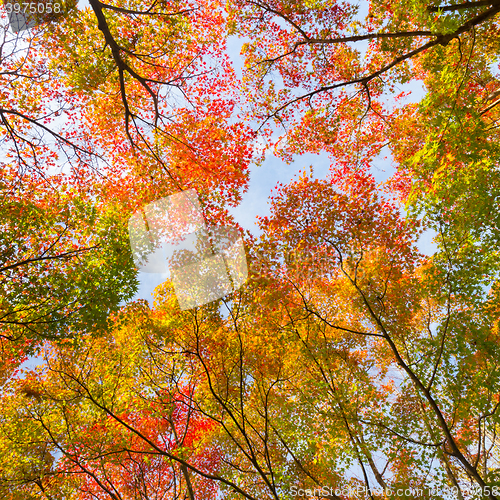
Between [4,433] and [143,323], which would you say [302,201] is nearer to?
[143,323]

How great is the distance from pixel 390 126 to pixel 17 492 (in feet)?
69.8

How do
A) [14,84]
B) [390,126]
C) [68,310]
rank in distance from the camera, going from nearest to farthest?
1. [68,310]
2. [14,84]
3. [390,126]

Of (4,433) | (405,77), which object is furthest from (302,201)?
(4,433)

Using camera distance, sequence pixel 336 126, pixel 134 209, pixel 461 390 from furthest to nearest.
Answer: pixel 336 126 → pixel 134 209 → pixel 461 390

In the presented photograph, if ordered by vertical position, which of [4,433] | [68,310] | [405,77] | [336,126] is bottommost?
[4,433]

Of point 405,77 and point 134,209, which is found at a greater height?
point 405,77

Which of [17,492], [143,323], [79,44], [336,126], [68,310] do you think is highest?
[79,44]

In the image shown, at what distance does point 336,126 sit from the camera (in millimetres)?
10789

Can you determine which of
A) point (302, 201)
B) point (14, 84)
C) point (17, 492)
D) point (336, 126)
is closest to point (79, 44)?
point (14, 84)

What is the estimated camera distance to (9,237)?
21.4 ft

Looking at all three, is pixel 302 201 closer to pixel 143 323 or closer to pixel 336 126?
pixel 336 126

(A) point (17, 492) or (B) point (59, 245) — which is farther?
(A) point (17, 492)

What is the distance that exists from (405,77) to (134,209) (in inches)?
424

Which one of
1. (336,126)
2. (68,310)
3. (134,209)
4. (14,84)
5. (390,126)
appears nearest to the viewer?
(68,310)
